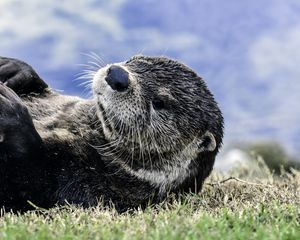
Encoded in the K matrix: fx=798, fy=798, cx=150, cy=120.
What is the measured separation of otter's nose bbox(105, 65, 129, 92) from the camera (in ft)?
26.2

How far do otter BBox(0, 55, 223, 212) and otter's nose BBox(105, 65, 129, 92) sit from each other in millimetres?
10

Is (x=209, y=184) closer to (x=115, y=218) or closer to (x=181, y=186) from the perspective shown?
(x=181, y=186)

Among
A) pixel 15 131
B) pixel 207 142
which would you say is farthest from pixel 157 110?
pixel 15 131

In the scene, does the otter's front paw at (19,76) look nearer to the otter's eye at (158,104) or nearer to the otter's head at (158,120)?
the otter's head at (158,120)

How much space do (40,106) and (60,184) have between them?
1440 millimetres

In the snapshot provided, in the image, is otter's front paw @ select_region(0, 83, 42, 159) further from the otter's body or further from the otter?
the otter's body

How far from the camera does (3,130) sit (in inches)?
294

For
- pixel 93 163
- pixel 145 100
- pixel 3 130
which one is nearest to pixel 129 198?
pixel 93 163

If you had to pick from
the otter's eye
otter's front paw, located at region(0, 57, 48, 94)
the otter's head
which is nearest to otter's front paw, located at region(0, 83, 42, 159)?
the otter's head

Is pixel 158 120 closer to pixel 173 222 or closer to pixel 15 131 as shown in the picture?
pixel 15 131

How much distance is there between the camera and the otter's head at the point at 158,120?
8.06 m

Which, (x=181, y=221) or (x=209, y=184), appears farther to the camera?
(x=209, y=184)

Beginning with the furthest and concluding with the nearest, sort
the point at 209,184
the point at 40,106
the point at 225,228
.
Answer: the point at 209,184 < the point at 40,106 < the point at 225,228

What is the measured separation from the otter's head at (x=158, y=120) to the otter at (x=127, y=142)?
1 cm
